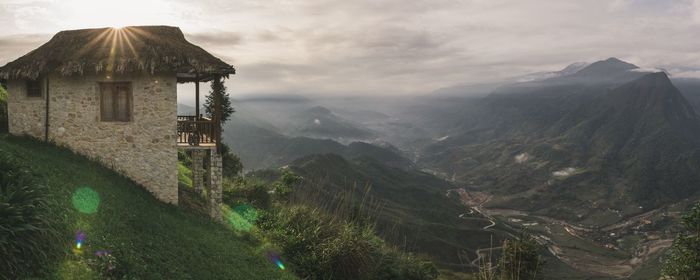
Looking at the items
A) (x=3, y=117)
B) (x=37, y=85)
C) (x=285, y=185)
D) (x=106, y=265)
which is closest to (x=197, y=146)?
(x=37, y=85)

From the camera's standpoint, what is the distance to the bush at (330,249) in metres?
18.8

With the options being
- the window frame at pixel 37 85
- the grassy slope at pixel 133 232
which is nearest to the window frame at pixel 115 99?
the grassy slope at pixel 133 232

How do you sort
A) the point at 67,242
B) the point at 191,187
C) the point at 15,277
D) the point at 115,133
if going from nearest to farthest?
1. the point at 15,277
2. the point at 67,242
3. the point at 115,133
4. the point at 191,187

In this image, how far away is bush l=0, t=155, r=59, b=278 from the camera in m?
8.64

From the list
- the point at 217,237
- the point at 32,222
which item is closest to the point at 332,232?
the point at 217,237

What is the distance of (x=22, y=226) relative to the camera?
30.3 feet

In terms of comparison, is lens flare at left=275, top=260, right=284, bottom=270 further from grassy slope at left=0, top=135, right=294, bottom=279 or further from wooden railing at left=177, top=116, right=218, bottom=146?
wooden railing at left=177, top=116, right=218, bottom=146

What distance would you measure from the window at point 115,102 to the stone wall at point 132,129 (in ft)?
0.76

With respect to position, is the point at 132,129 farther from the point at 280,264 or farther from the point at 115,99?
the point at 280,264

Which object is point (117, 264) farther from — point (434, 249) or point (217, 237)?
point (434, 249)

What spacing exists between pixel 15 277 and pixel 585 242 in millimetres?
204022

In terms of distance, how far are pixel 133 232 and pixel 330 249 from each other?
26.7 ft

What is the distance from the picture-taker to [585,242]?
592ft

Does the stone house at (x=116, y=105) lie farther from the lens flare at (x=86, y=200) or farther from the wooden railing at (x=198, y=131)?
Result: the lens flare at (x=86, y=200)
